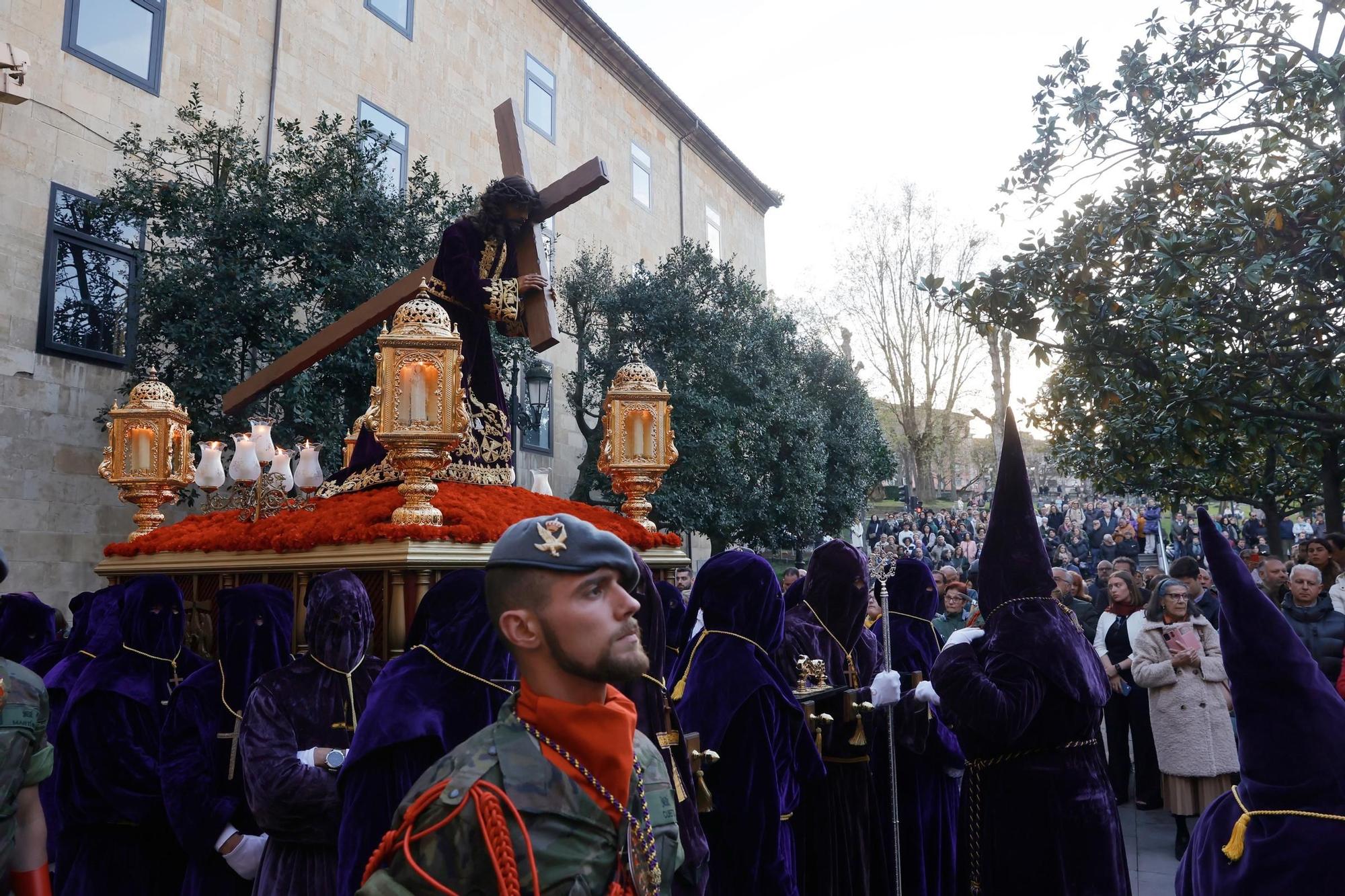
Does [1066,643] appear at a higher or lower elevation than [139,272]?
lower

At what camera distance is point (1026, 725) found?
383 cm

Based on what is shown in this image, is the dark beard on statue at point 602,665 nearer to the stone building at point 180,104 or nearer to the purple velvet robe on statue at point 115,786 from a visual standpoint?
the purple velvet robe on statue at point 115,786

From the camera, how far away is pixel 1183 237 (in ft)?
28.3

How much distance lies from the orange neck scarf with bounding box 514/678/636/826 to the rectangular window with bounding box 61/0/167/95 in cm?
1311

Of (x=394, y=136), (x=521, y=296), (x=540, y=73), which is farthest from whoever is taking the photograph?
(x=540, y=73)

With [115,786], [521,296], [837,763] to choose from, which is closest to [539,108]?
[521,296]

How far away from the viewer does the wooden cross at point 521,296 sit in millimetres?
6648

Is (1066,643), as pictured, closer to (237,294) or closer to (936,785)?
(936,785)

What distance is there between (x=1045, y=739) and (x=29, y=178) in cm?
1237

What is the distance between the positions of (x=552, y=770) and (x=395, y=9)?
18.2 m

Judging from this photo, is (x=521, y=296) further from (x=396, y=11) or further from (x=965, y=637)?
(x=396, y=11)

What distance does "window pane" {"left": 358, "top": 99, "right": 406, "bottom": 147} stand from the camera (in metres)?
16.6

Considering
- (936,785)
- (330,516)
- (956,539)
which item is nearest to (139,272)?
(330,516)

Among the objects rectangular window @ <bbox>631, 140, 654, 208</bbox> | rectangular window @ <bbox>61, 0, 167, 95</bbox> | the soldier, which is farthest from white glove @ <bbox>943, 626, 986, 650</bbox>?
rectangular window @ <bbox>631, 140, 654, 208</bbox>
